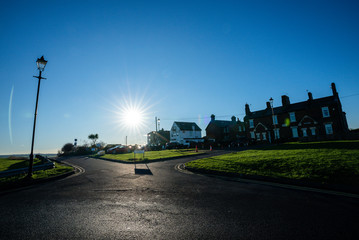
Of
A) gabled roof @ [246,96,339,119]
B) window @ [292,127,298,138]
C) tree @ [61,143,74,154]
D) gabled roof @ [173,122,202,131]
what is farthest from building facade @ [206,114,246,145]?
tree @ [61,143,74,154]

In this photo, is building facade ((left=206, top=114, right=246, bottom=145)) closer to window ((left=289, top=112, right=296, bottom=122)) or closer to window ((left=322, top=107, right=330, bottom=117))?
window ((left=289, top=112, right=296, bottom=122))

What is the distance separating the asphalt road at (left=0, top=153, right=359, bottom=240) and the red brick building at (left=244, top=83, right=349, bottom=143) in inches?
996

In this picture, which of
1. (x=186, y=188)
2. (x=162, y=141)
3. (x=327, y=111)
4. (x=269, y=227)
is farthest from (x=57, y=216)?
(x=162, y=141)

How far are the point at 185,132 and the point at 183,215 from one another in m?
57.6

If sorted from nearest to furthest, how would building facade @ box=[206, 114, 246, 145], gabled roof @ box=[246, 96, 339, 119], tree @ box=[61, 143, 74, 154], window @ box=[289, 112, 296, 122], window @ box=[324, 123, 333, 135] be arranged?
window @ box=[324, 123, 333, 135]
gabled roof @ box=[246, 96, 339, 119]
window @ box=[289, 112, 296, 122]
tree @ box=[61, 143, 74, 154]
building facade @ box=[206, 114, 246, 145]

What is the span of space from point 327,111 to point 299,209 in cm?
3745

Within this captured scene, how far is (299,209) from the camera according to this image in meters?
3.93

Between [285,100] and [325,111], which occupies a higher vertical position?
[285,100]

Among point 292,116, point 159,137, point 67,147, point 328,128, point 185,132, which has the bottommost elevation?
point 67,147

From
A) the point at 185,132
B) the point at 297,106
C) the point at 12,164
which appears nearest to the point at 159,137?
the point at 185,132

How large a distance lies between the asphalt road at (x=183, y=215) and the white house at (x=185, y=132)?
52928mm

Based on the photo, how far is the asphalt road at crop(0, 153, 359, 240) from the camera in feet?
9.87

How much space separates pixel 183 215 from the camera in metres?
3.79

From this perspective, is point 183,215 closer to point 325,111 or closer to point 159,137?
point 325,111
